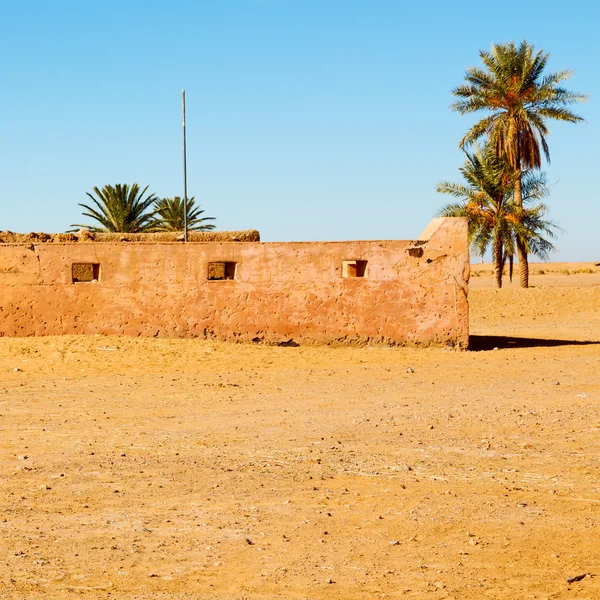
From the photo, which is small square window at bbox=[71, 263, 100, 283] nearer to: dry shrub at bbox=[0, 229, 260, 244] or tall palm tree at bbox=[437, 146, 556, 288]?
dry shrub at bbox=[0, 229, 260, 244]

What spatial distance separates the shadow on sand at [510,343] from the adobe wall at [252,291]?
1812 millimetres

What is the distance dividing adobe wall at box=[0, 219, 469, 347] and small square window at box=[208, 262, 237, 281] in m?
0.35

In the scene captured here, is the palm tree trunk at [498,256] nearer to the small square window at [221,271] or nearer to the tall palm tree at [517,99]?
the tall palm tree at [517,99]

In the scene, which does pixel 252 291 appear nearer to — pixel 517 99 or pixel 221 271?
pixel 221 271

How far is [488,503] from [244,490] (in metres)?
1.77

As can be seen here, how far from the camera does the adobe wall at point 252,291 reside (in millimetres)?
16734

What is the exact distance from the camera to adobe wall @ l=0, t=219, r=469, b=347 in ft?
54.9

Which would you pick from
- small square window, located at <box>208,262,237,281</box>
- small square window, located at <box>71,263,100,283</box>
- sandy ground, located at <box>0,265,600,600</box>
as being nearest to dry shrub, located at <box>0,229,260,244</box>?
small square window, located at <box>71,263,100,283</box>

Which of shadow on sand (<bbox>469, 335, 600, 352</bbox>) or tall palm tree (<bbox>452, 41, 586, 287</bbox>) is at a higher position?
tall palm tree (<bbox>452, 41, 586, 287</bbox>)

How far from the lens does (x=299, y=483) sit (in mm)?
7238

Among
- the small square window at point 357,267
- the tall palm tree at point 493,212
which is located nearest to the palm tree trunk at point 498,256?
the tall palm tree at point 493,212

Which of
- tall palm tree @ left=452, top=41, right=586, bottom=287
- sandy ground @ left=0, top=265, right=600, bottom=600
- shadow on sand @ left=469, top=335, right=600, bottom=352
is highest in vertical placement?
tall palm tree @ left=452, top=41, right=586, bottom=287

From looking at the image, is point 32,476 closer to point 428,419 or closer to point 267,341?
point 428,419

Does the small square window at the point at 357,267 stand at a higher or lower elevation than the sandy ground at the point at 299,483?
higher
